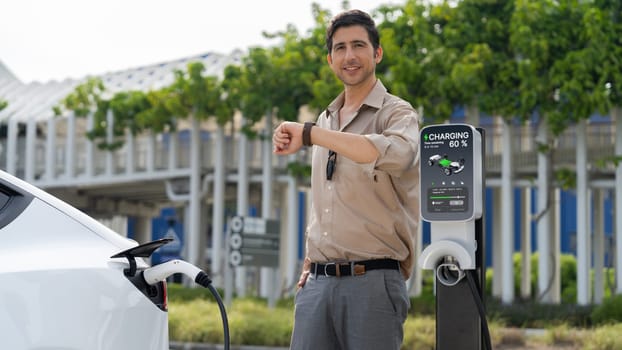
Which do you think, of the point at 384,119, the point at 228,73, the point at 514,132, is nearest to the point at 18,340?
the point at 384,119

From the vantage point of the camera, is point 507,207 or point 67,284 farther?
point 507,207

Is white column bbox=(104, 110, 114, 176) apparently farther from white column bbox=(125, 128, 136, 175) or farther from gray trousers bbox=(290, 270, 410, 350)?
gray trousers bbox=(290, 270, 410, 350)

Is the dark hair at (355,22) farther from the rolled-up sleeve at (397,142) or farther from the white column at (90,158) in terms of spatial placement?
the white column at (90,158)

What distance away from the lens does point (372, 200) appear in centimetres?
356

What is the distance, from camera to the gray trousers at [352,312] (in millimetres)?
3490

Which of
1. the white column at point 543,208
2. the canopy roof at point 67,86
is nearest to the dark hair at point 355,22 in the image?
the white column at point 543,208

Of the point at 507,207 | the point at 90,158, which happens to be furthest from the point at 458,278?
the point at 90,158

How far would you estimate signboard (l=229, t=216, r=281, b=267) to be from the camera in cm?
1980

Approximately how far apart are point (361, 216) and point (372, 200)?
0.23 ft

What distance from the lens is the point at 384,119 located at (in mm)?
3643

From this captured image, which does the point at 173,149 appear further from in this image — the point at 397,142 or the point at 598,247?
the point at 397,142

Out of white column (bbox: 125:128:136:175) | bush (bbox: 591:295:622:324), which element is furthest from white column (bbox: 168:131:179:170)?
bush (bbox: 591:295:622:324)

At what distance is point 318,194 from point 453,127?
0.57 m

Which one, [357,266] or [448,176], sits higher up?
[448,176]
